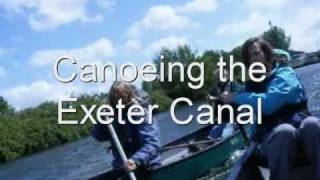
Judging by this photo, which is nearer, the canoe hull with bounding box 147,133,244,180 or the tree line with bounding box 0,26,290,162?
the canoe hull with bounding box 147,133,244,180

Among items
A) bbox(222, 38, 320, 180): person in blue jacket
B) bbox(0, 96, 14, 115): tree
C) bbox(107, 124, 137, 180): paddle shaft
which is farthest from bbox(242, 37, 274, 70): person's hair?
bbox(0, 96, 14, 115): tree

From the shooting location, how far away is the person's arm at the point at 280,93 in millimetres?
6020

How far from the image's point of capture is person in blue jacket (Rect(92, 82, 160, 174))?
7875mm

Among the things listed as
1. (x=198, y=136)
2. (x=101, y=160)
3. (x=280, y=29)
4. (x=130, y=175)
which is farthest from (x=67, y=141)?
(x=280, y=29)

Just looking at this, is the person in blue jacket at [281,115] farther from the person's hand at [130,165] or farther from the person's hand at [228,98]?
the person's hand at [130,165]

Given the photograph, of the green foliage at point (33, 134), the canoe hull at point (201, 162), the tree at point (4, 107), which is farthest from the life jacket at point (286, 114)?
the tree at point (4, 107)

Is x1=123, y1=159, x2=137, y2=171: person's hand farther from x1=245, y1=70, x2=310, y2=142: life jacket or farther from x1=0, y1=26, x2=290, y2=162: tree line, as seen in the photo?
x1=0, y1=26, x2=290, y2=162: tree line

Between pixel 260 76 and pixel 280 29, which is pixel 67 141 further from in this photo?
pixel 280 29

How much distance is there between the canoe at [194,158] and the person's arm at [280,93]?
321 centimetres

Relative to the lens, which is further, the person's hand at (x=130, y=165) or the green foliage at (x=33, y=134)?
the green foliage at (x=33, y=134)

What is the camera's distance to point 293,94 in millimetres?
6047

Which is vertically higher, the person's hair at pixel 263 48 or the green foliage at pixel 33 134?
the person's hair at pixel 263 48

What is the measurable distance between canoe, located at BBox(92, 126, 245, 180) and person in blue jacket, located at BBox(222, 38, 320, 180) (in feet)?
10.2

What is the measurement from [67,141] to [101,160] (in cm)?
3309
